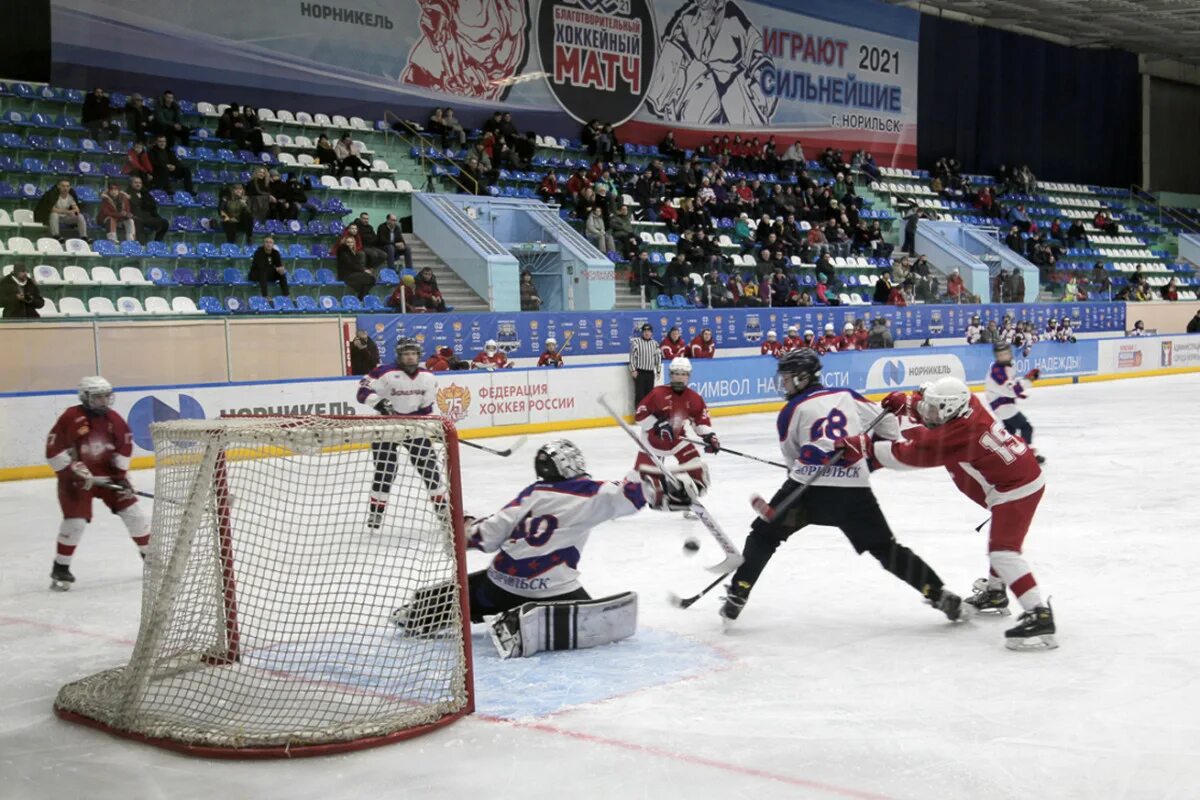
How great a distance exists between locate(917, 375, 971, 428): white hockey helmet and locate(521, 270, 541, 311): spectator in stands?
13.4 meters

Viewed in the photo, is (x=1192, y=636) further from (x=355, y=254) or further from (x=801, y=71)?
(x=801, y=71)

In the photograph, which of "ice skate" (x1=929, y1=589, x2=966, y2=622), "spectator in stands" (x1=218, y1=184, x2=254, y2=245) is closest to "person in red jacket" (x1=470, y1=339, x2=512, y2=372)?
"spectator in stands" (x1=218, y1=184, x2=254, y2=245)

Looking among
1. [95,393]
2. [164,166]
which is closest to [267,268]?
[164,166]

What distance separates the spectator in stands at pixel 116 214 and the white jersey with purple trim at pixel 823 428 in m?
12.4

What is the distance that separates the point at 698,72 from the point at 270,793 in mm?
26157

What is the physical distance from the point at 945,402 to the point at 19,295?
1119 cm

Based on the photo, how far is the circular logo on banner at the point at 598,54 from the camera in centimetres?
2542

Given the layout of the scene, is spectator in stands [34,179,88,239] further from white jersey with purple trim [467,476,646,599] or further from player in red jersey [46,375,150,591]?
white jersey with purple trim [467,476,646,599]

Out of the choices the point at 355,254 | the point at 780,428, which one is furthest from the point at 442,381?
the point at 780,428

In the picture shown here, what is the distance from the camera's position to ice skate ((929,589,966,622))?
5.83m

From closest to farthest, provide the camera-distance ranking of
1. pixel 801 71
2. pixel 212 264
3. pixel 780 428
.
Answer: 1. pixel 780 428
2. pixel 212 264
3. pixel 801 71

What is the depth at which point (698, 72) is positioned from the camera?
1117 inches

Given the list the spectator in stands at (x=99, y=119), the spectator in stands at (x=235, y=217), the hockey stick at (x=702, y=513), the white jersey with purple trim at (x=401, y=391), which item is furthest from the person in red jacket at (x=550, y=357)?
the hockey stick at (x=702, y=513)

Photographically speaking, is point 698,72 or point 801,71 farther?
point 801,71
